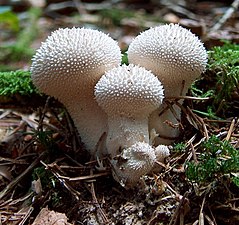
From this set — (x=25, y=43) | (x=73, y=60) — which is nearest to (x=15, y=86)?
(x=73, y=60)

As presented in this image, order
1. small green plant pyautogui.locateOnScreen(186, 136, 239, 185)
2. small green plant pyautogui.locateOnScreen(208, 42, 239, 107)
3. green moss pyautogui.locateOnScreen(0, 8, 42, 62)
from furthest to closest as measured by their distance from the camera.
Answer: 1. green moss pyautogui.locateOnScreen(0, 8, 42, 62)
2. small green plant pyautogui.locateOnScreen(208, 42, 239, 107)
3. small green plant pyautogui.locateOnScreen(186, 136, 239, 185)

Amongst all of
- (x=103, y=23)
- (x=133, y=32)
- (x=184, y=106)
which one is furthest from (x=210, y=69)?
(x=103, y=23)

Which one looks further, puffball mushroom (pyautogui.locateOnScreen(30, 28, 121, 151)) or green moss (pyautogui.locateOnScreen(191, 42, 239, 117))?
green moss (pyautogui.locateOnScreen(191, 42, 239, 117))

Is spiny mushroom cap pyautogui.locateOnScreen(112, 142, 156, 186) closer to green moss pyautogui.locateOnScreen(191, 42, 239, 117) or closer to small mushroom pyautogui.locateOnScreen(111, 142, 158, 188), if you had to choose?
small mushroom pyautogui.locateOnScreen(111, 142, 158, 188)

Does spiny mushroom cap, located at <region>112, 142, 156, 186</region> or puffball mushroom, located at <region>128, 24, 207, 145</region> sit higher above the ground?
puffball mushroom, located at <region>128, 24, 207, 145</region>

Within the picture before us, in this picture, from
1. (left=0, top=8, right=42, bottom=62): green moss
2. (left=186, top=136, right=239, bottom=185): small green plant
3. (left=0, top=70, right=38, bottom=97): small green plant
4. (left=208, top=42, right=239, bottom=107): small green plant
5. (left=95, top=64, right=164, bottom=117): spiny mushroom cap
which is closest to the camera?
(left=186, top=136, right=239, bottom=185): small green plant

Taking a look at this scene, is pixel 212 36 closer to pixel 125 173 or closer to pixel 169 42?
pixel 169 42

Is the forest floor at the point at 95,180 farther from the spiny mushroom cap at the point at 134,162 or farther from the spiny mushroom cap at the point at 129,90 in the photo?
the spiny mushroom cap at the point at 129,90

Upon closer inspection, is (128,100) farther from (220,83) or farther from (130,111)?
(220,83)

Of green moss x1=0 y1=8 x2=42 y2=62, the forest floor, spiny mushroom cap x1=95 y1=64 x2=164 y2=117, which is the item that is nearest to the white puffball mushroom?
spiny mushroom cap x1=95 y1=64 x2=164 y2=117
